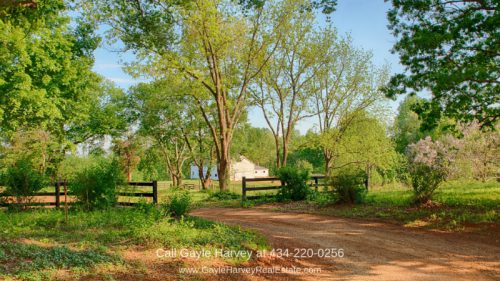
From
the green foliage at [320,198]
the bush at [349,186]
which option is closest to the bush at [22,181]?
the green foliage at [320,198]

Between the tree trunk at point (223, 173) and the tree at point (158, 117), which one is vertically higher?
the tree at point (158, 117)

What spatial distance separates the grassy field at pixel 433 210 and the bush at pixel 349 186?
40 cm

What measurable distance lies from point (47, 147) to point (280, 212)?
73.4ft

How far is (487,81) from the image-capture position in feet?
32.8

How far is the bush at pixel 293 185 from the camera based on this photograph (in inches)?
662

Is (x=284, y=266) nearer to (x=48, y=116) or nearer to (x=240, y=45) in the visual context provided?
(x=240, y=45)

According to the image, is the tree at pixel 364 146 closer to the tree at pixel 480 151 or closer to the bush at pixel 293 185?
the tree at pixel 480 151

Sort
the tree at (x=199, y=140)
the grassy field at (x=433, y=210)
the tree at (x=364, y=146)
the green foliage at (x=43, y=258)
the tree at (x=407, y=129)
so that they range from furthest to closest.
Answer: the tree at (x=407, y=129), the tree at (x=199, y=140), the tree at (x=364, y=146), the grassy field at (x=433, y=210), the green foliage at (x=43, y=258)

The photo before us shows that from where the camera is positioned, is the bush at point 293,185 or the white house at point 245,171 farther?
the white house at point 245,171

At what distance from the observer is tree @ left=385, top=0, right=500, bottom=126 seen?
9.98 metres

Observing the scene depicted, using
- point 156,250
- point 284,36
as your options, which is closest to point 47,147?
point 284,36

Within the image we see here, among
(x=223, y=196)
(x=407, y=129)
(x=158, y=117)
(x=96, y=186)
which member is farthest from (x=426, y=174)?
(x=407, y=129)

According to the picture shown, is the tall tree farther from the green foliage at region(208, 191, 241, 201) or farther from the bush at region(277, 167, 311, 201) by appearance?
the bush at region(277, 167, 311, 201)

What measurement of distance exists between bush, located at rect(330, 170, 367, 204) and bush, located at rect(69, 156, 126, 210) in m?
8.24
